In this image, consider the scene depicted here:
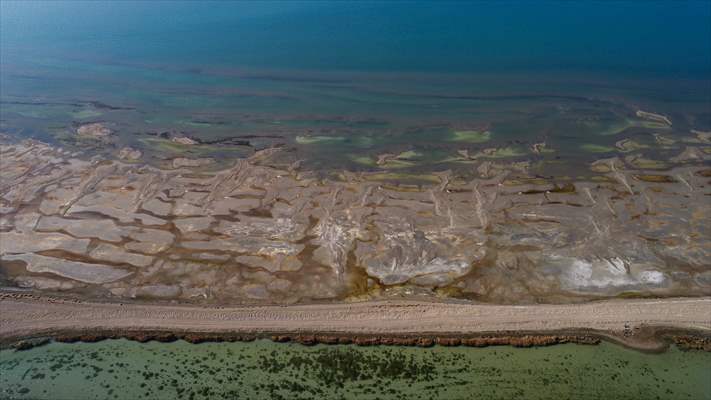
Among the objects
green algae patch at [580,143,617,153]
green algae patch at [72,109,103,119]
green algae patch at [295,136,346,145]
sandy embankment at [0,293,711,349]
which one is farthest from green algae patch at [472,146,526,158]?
green algae patch at [72,109,103,119]

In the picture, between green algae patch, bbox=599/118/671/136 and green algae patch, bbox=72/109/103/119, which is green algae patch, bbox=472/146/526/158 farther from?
green algae patch, bbox=72/109/103/119

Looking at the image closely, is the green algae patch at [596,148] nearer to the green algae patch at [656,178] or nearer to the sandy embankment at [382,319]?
the green algae patch at [656,178]


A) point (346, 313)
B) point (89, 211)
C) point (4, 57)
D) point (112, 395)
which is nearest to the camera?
point (112, 395)

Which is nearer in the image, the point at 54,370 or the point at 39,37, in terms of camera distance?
the point at 54,370

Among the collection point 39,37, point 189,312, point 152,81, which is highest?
point 39,37

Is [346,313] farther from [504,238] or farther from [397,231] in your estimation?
[504,238]

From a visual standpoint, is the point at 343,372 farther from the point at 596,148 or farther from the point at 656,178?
the point at 596,148

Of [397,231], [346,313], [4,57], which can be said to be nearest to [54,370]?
[346,313]

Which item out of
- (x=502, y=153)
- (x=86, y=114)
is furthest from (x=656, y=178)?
(x=86, y=114)

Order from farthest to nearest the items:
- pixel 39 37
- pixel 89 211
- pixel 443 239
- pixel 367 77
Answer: pixel 39 37
pixel 367 77
pixel 89 211
pixel 443 239
